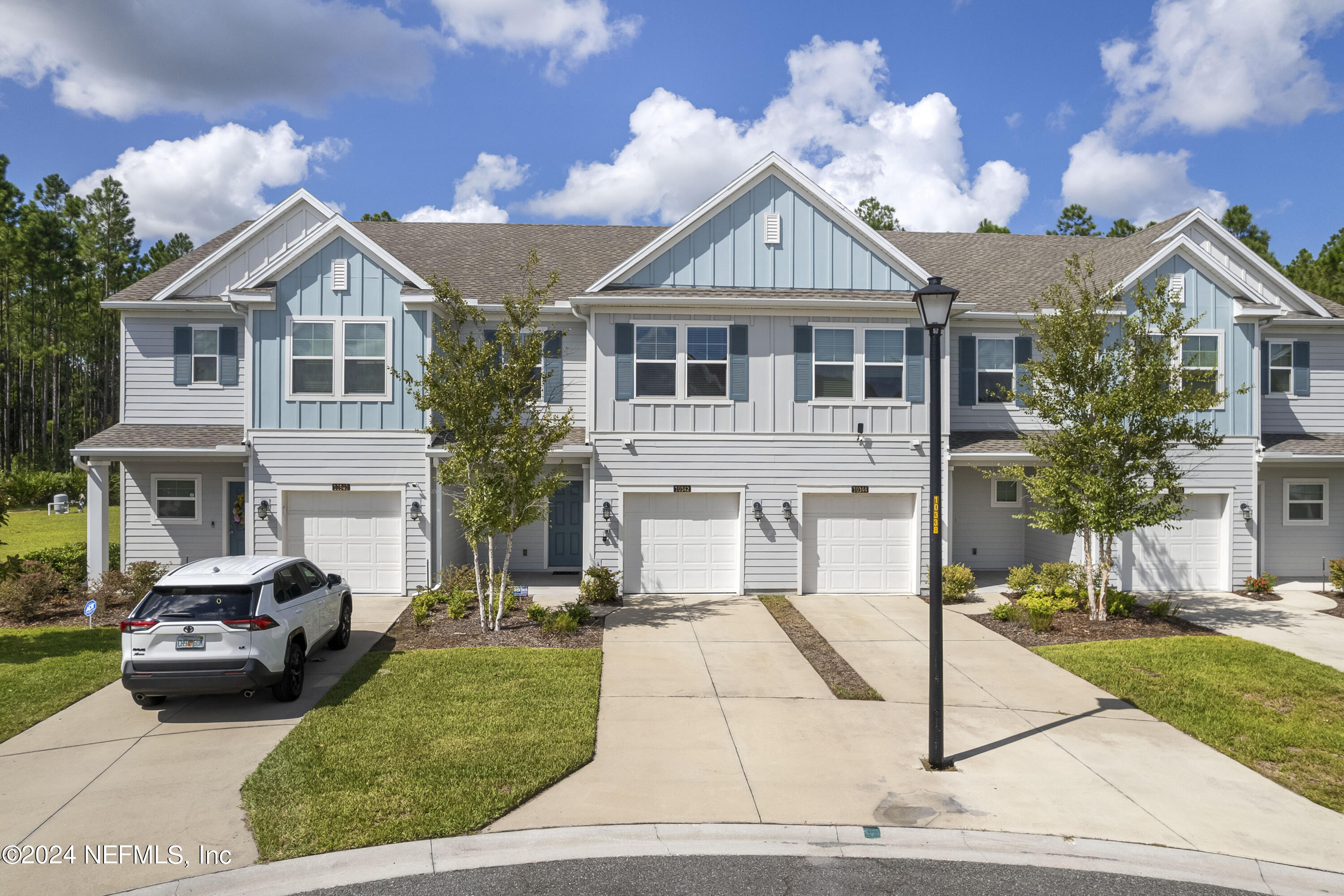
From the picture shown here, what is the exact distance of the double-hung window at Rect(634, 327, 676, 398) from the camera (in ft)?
51.7

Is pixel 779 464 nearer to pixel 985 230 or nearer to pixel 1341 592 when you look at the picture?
pixel 1341 592

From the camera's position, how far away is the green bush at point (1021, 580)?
613 inches

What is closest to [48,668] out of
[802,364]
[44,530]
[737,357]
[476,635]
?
[476,635]

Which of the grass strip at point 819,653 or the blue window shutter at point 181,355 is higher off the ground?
the blue window shutter at point 181,355

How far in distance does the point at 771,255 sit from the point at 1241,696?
36.4 ft

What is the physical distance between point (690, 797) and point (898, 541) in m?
11.0

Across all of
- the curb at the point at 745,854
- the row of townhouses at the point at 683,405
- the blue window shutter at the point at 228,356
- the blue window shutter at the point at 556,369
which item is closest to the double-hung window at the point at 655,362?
the row of townhouses at the point at 683,405

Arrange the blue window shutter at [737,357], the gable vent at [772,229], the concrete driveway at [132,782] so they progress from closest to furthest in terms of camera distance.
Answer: the concrete driveway at [132,782] → the blue window shutter at [737,357] → the gable vent at [772,229]

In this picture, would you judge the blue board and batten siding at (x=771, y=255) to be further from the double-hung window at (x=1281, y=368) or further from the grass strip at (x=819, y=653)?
the double-hung window at (x=1281, y=368)

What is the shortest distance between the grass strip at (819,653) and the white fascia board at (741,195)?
7.46 m

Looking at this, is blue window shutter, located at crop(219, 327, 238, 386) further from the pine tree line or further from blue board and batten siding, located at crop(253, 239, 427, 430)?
the pine tree line

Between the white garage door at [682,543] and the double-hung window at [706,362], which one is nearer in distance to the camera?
the double-hung window at [706,362]

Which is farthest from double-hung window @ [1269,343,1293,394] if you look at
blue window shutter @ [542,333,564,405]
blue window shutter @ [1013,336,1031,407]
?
blue window shutter @ [542,333,564,405]

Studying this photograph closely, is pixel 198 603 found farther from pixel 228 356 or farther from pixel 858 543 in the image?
pixel 858 543
